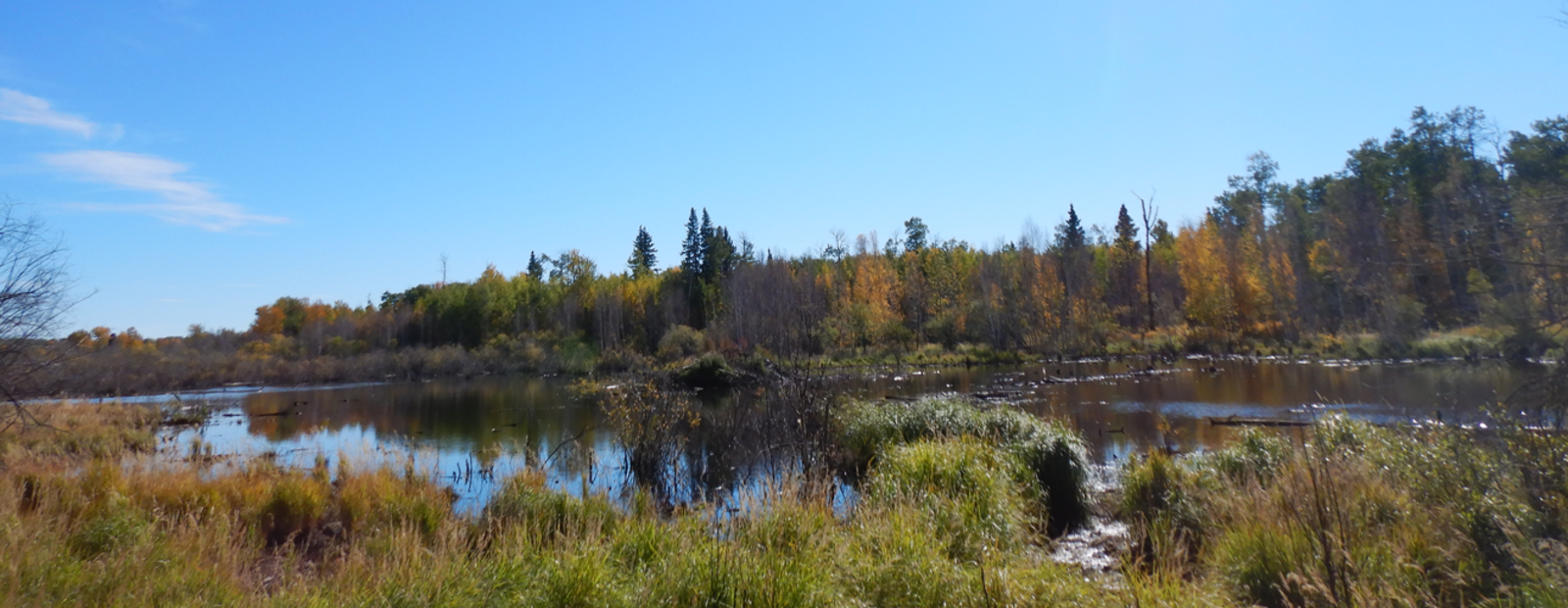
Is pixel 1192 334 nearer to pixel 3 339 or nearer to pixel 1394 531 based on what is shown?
pixel 1394 531

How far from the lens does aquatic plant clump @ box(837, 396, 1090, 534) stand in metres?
11.2

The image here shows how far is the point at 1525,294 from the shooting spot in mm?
7977

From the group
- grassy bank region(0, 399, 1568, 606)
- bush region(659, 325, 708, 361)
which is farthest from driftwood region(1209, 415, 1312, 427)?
bush region(659, 325, 708, 361)

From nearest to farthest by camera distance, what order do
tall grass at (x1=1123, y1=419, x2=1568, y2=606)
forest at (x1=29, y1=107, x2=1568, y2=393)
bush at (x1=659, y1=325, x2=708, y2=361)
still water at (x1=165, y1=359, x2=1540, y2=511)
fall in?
tall grass at (x1=1123, y1=419, x2=1568, y2=606) → still water at (x1=165, y1=359, x2=1540, y2=511) → forest at (x1=29, y1=107, x2=1568, y2=393) → bush at (x1=659, y1=325, x2=708, y2=361)

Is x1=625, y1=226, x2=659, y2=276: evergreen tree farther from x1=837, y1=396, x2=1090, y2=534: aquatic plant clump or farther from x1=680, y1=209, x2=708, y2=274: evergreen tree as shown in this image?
x1=837, y1=396, x2=1090, y2=534: aquatic plant clump

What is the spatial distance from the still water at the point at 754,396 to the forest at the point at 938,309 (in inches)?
140

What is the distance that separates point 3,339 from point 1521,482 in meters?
16.3

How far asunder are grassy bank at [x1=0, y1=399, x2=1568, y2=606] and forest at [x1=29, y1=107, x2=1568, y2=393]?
8.37 m

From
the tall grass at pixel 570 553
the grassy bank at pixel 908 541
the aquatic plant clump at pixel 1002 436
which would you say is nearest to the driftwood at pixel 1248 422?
the aquatic plant clump at pixel 1002 436

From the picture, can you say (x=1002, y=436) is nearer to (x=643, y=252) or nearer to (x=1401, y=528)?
(x=1401, y=528)

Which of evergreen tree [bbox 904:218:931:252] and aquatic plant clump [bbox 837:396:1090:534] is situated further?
evergreen tree [bbox 904:218:931:252]

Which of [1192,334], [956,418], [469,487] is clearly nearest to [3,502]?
[469,487]

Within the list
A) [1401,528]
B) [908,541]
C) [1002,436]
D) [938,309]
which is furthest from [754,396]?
[938,309]

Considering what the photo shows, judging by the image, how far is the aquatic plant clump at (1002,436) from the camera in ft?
36.6
